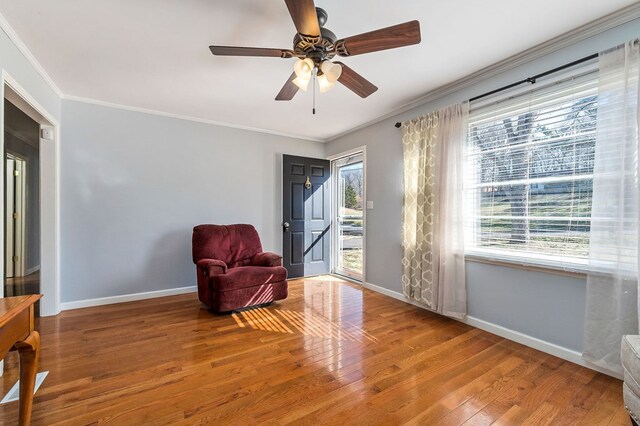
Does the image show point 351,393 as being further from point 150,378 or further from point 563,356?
point 563,356

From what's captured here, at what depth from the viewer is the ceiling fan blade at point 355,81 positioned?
1962 millimetres

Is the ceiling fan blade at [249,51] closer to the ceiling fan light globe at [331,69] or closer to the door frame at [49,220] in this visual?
the ceiling fan light globe at [331,69]

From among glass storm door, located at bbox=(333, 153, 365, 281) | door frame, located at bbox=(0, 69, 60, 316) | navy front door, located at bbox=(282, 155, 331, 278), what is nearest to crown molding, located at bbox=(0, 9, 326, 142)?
door frame, located at bbox=(0, 69, 60, 316)

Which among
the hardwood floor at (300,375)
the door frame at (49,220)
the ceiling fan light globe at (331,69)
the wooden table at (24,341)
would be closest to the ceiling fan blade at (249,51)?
the ceiling fan light globe at (331,69)

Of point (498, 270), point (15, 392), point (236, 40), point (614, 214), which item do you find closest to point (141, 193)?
point (15, 392)

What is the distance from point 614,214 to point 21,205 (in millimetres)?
7230

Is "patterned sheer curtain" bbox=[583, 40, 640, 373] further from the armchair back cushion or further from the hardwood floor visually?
the armchair back cushion

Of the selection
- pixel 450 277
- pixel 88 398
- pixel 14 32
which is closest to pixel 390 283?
pixel 450 277

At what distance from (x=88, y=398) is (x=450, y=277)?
3071mm

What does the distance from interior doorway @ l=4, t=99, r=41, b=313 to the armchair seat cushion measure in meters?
2.70

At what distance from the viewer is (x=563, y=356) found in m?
2.18

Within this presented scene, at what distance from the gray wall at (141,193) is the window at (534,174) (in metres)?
3.09

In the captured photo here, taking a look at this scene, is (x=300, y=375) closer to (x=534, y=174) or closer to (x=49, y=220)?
(x=534, y=174)

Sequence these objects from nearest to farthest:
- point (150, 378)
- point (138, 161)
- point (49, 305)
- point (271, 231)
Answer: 1. point (150, 378)
2. point (49, 305)
3. point (138, 161)
4. point (271, 231)
